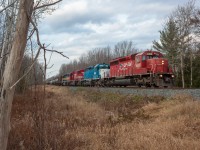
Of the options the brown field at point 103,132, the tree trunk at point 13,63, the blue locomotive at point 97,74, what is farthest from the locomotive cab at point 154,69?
the tree trunk at point 13,63

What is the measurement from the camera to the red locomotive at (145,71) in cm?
2158

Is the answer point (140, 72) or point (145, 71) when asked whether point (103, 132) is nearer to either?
point (145, 71)

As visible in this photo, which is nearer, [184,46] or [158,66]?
[158,66]

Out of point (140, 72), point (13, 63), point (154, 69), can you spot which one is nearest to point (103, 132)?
point (13, 63)

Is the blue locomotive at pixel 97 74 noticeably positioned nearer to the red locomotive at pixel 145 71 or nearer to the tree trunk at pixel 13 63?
the red locomotive at pixel 145 71

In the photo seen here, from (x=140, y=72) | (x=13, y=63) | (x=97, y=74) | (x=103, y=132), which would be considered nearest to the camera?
(x=13, y=63)

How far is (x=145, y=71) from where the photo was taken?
22609 mm

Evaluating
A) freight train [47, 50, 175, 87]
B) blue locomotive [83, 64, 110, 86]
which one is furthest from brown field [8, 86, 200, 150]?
blue locomotive [83, 64, 110, 86]

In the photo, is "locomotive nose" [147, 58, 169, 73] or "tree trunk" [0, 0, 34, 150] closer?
"tree trunk" [0, 0, 34, 150]

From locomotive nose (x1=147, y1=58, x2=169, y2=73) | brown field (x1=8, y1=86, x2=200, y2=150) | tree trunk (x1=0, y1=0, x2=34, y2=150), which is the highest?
locomotive nose (x1=147, y1=58, x2=169, y2=73)

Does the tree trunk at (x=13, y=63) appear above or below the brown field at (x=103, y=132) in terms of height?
above

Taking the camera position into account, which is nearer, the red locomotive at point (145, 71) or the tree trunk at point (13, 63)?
the tree trunk at point (13, 63)

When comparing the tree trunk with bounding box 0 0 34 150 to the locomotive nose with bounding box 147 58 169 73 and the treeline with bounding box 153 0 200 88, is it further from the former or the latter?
the treeline with bounding box 153 0 200 88

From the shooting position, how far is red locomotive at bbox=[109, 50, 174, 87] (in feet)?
70.8
